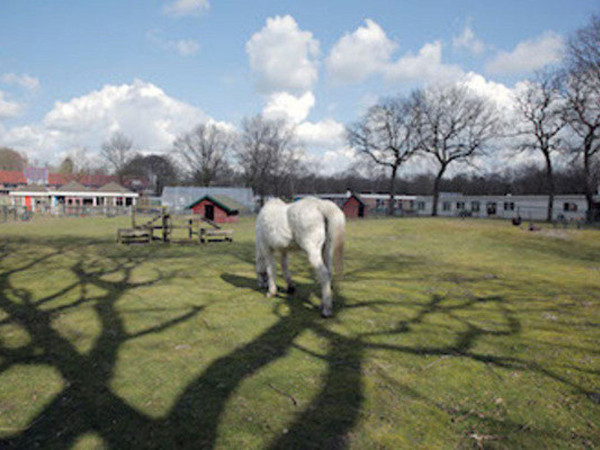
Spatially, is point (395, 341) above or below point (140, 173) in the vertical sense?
below

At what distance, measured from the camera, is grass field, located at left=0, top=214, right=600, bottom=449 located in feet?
11.3

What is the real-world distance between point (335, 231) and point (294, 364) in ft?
9.02

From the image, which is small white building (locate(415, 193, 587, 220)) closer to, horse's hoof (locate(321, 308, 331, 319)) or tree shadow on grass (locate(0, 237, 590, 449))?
tree shadow on grass (locate(0, 237, 590, 449))

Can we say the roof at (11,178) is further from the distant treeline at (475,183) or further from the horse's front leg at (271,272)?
the horse's front leg at (271,272)

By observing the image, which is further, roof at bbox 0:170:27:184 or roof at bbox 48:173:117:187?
roof at bbox 48:173:117:187

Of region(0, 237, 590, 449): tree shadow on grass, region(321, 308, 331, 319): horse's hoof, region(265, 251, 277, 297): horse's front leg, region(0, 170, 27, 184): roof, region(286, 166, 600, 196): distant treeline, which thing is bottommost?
region(0, 237, 590, 449): tree shadow on grass

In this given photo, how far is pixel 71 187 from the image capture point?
57969 millimetres

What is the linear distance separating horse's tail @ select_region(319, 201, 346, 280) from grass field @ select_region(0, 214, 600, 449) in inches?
46.3

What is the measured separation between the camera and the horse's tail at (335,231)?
673cm

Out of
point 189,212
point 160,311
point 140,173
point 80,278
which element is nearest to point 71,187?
point 189,212

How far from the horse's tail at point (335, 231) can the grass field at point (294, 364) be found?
1.18 meters

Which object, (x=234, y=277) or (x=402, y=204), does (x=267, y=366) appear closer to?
(x=234, y=277)

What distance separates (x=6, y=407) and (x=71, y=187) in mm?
65050

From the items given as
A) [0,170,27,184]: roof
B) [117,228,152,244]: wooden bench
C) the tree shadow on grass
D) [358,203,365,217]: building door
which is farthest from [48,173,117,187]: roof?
the tree shadow on grass
